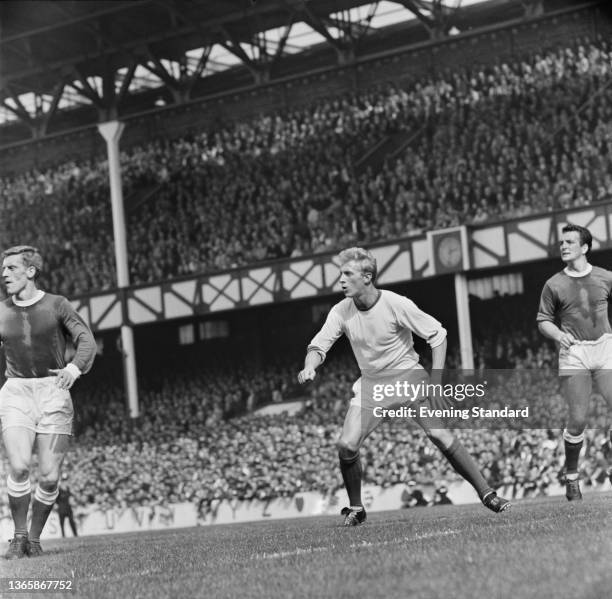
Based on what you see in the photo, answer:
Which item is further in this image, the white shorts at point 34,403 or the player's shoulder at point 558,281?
the player's shoulder at point 558,281

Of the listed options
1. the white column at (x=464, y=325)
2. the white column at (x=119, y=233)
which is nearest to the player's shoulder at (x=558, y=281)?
the white column at (x=464, y=325)

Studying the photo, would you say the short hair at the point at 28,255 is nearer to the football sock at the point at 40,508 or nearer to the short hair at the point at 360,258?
the football sock at the point at 40,508

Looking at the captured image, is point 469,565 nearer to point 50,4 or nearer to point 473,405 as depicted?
point 473,405

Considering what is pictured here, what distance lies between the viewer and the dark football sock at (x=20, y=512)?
29.7 feet

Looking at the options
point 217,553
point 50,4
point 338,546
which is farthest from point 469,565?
point 50,4

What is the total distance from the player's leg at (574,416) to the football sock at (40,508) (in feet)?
14.3

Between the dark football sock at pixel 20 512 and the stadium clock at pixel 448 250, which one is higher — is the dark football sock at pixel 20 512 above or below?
below

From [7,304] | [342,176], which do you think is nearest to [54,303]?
[7,304]

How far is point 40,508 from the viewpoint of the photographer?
9.30 metres

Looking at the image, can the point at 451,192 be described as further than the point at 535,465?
Yes

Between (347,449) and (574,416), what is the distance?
7.77ft

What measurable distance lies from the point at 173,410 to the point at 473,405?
83.0 feet

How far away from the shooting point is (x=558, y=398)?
1984 cm

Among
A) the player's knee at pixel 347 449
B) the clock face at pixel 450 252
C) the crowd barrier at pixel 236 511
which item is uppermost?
the clock face at pixel 450 252
